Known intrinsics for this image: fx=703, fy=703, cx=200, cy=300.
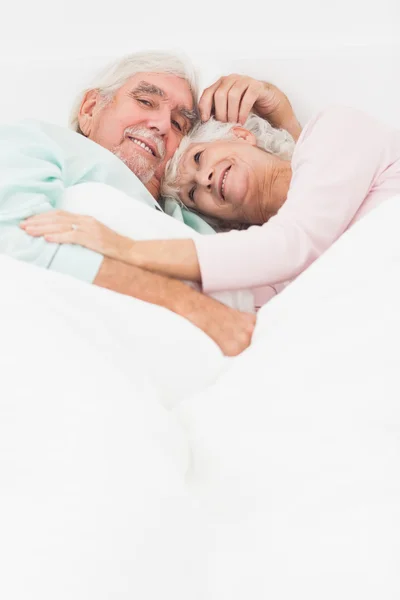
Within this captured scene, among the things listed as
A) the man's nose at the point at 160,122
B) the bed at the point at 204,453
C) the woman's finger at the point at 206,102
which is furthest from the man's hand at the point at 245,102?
the bed at the point at 204,453

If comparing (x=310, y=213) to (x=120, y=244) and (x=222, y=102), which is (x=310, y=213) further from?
(x=222, y=102)

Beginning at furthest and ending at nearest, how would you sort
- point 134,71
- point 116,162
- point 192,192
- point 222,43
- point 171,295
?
point 222,43 → point 134,71 → point 192,192 → point 116,162 → point 171,295

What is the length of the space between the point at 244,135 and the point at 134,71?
0.30m

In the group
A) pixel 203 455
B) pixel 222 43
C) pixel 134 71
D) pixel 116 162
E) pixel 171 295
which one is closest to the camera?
pixel 203 455

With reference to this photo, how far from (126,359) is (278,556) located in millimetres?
308

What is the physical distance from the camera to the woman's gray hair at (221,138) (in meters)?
1.54

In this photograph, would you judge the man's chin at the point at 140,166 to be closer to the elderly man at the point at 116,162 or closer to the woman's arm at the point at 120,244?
the elderly man at the point at 116,162

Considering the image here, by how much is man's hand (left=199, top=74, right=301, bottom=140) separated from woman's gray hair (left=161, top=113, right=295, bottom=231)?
0.03m

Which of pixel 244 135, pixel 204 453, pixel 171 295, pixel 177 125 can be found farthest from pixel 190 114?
pixel 204 453

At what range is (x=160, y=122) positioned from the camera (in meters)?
1.58

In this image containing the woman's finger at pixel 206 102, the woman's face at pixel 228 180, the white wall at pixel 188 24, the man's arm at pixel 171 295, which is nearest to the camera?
the man's arm at pixel 171 295

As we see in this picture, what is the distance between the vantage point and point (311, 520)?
64 centimetres

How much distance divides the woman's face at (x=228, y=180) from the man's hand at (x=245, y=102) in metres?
0.14

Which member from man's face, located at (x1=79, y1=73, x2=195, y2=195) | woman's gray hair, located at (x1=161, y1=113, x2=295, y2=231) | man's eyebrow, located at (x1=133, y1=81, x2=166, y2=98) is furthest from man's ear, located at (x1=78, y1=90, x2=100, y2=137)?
woman's gray hair, located at (x1=161, y1=113, x2=295, y2=231)
